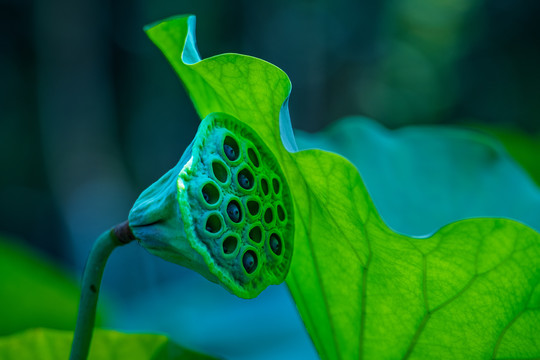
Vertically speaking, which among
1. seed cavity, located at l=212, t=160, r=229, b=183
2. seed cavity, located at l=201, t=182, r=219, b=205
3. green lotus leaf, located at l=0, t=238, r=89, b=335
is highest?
seed cavity, located at l=212, t=160, r=229, b=183

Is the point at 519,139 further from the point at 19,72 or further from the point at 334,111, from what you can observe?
the point at 19,72

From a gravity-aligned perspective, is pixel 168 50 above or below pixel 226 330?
above

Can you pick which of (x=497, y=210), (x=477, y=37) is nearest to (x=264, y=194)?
(x=497, y=210)

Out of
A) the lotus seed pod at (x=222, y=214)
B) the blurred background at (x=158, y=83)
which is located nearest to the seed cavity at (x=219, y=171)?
A: the lotus seed pod at (x=222, y=214)

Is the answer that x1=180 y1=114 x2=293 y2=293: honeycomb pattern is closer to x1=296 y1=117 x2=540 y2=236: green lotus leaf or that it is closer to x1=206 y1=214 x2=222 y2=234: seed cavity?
x1=206 y1=214 x2=222 y2=234: seed cavity

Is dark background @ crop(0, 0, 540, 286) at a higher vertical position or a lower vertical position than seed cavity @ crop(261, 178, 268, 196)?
lower

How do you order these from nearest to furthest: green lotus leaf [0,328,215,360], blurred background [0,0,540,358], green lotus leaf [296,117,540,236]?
green lotus leaf [0,328,215,360] → green lotus leaf [296,117,540,236] → blurred background [0,0,540,358]

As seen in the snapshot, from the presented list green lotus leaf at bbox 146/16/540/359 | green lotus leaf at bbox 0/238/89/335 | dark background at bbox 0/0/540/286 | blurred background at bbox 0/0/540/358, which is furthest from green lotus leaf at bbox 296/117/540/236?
dark background at bbox 0/0/540/286
